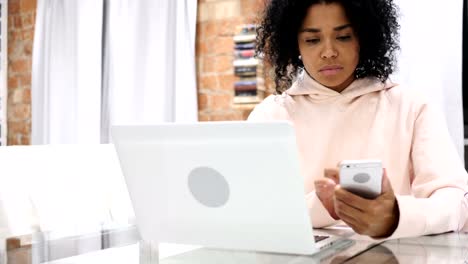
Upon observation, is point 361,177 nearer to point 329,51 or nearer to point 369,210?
point 369,210

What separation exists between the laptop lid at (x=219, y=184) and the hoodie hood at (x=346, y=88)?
0.69m

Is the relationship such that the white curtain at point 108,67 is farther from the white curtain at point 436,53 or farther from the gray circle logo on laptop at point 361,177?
the gray circle logo on laptop at point 361,177

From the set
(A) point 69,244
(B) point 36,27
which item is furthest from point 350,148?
(B) point 36,27

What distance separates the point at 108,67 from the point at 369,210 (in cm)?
281

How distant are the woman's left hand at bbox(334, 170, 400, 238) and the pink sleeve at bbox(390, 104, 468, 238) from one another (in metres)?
0.04

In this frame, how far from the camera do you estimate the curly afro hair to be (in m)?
1.62

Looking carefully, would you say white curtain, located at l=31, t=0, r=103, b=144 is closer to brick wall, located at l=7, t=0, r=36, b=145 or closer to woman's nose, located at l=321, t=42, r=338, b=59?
brick wall, located at l=7, t=0, r=36, b=145

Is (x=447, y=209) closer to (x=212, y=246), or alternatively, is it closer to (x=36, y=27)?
(x=212, y=246)

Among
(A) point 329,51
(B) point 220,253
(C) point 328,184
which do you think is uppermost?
(A) point 329,51

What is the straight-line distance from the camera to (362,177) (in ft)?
3.31

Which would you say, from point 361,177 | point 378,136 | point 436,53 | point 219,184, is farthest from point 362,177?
point 436,53

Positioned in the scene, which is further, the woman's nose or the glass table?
the woman's nose

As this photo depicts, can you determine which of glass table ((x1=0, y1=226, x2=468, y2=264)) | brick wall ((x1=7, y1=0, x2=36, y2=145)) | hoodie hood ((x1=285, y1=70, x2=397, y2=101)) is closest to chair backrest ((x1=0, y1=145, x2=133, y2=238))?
glass table ((x1=0, y1=226, x2=468, y2=264))

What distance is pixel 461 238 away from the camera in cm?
126
